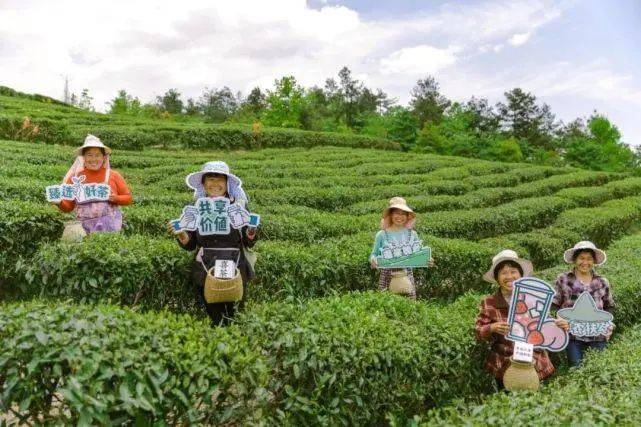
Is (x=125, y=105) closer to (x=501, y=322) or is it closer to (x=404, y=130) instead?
(x=404, y=130)

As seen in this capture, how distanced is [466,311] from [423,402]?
1.25 meters

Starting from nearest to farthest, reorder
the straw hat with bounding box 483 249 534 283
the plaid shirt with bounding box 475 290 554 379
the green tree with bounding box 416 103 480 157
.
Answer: the plaid shirt with bounding box 475 290 554 379, the straw hat with bounding box 483 249 534 283, the green tree with bounding box 416 103 480 157

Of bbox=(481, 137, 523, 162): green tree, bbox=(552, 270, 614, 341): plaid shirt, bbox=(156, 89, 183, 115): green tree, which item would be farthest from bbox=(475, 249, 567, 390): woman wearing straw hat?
bbox=(156, 89, 183, 115): green tree

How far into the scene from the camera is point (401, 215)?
547 centimetres

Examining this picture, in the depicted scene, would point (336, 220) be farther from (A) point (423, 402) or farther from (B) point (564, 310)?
(A) point (423, 402)

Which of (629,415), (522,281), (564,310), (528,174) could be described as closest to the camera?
(629,415)

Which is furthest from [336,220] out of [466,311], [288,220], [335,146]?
[335,146]

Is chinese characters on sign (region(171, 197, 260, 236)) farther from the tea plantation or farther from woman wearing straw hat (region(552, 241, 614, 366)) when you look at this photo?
woman wearing straw hat (region(552, 241, 614, 366))

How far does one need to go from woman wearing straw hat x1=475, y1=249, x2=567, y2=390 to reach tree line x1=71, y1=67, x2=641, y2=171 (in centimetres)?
2900

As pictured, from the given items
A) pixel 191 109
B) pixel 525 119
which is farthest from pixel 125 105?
pixel 525 119

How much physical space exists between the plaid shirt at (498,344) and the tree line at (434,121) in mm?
29148

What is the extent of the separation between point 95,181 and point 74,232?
0.59 meters

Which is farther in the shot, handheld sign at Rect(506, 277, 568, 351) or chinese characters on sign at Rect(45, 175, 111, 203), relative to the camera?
chinese characters on sign at Rect(45, 175, 111, 203)

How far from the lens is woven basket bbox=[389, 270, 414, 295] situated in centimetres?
544
